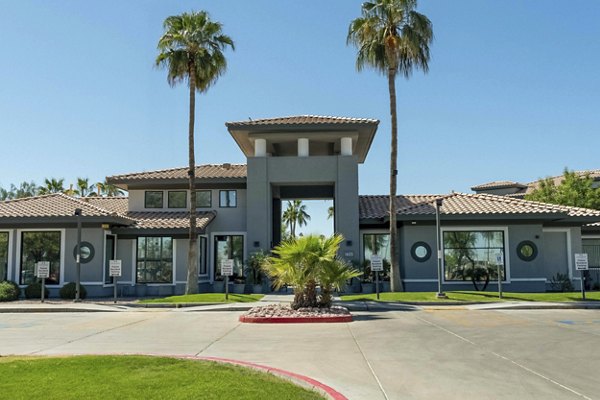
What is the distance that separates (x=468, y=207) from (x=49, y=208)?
2058 cm

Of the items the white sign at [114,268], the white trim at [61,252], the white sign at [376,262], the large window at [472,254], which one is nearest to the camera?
the white sign at [376,262]

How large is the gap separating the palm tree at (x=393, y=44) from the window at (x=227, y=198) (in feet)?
30.7

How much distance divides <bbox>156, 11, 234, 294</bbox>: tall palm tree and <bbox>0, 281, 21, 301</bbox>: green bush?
7.71 m

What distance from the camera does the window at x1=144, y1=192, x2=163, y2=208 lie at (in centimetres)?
3278

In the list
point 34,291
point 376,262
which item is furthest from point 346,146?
point 34,291

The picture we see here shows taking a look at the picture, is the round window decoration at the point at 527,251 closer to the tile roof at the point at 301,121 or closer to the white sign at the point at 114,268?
the tile roof at the point at 301,121

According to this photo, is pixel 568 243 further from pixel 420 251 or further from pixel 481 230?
pixel 420 251

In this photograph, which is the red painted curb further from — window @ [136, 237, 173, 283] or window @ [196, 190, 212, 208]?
window @ [196, 190, 212, 208]

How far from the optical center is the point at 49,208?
28297 millimetres

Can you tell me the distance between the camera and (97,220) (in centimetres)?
2700

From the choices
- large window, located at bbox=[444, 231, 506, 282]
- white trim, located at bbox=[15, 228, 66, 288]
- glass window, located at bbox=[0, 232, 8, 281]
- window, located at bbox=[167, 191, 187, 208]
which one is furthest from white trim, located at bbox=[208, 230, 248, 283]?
large window, located at bbox=[444, 231, 506, 282]

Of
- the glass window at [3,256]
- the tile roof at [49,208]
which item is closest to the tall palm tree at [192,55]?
the tile roof at [49,208]

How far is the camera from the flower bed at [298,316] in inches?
696

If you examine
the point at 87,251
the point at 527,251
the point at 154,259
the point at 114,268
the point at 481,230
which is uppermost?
the point at 481,230
